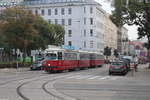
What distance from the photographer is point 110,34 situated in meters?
143

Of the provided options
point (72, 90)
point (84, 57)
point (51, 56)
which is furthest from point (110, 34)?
point (72, 90)

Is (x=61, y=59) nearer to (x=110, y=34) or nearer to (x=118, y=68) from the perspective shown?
(x=118, y=68)

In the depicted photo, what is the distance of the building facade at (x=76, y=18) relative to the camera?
10531 cm

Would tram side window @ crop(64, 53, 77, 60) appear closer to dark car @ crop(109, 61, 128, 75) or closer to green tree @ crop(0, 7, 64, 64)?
dark car @ crop(109, 61, 128, 75)

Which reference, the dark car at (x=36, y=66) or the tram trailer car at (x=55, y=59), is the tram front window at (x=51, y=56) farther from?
the dark car at (x=36, y=66)

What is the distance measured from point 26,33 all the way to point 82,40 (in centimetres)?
5028

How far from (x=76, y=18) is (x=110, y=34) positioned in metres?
39.7

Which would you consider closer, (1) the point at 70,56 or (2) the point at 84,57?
(1) the point at 70,56

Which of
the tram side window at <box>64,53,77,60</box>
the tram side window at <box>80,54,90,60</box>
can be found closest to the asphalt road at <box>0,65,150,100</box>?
the tram side window at <box>64,53,77,60</box>

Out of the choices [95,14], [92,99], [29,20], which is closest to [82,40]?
[95,14]

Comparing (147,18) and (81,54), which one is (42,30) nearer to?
(81,54)

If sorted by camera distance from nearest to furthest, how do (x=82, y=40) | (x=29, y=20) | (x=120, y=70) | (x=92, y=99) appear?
1. (x=92, y=99)
2. (x=120, y=70)
3. (x=29, y=20)
4. (x=82, y=40)

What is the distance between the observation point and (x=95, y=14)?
107 metres

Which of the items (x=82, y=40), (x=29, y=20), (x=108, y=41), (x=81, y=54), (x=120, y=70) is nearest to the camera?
(x=120, y=70)
